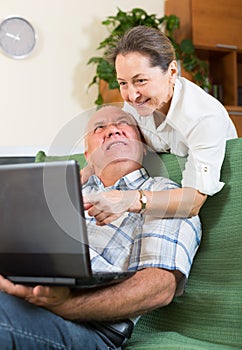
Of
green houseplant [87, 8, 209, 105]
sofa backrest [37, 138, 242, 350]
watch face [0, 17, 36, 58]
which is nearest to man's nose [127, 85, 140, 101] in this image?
sofa backrest [37, 138, 242, 350]

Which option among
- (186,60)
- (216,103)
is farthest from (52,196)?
(186,60)

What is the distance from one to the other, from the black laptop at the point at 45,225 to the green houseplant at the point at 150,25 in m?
2.49

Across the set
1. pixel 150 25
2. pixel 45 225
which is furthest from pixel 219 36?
pixel 45 225

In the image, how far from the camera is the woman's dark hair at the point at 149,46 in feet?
5.29

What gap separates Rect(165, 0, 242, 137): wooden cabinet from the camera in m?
3.98

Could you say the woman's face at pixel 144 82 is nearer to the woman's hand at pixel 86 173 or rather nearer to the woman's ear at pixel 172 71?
the woman's ear at pixel 172 71

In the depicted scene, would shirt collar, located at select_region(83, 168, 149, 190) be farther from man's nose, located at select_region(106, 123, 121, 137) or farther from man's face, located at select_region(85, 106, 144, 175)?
man's nose, located at select_region(106, 123, 121, 137)

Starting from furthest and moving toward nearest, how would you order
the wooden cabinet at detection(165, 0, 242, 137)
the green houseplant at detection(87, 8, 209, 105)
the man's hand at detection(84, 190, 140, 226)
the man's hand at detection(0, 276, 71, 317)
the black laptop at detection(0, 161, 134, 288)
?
the wooden cabinet at detection(165, 0, 242, 137), the green houseplant at detection(87, 8, 209, 105), the man's hand at detection(84, 190, 140, 226), the man's hand at detection(0, 276, 71, 317), the black laptop at detection(0, 161, 134, 288)

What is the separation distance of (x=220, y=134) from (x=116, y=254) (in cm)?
42

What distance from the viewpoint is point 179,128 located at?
1.62 metres

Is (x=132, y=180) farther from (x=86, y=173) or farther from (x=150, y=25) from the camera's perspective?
(x=150, y=25)

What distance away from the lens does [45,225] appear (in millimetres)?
1145

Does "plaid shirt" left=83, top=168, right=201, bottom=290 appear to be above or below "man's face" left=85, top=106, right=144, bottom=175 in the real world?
below

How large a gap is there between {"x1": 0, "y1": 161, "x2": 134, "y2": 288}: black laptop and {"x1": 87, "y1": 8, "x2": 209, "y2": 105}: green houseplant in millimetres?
2490
